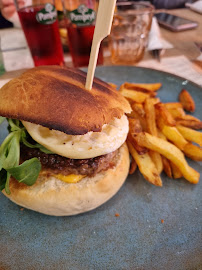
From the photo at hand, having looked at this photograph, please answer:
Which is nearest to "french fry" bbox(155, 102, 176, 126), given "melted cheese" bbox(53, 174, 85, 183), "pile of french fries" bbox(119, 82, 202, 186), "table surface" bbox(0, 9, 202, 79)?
"pile of french fries" bbox(119, 82, 202, 186)

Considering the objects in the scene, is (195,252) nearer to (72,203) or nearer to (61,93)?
(72,203)

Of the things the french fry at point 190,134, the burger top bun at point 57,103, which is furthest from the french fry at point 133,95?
the burger top bun at point 57,103

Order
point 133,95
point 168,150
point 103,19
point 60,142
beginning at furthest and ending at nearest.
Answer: point 133,95 → point 168,150 → point 60,142 → point 103,19

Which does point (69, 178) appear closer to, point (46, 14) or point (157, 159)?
point (157, 159)

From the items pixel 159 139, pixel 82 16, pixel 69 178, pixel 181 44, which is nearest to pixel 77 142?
pixel 69 178

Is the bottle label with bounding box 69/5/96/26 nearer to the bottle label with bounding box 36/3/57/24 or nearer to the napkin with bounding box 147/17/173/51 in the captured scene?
the bottle label with bounding box 36/3/57/24
